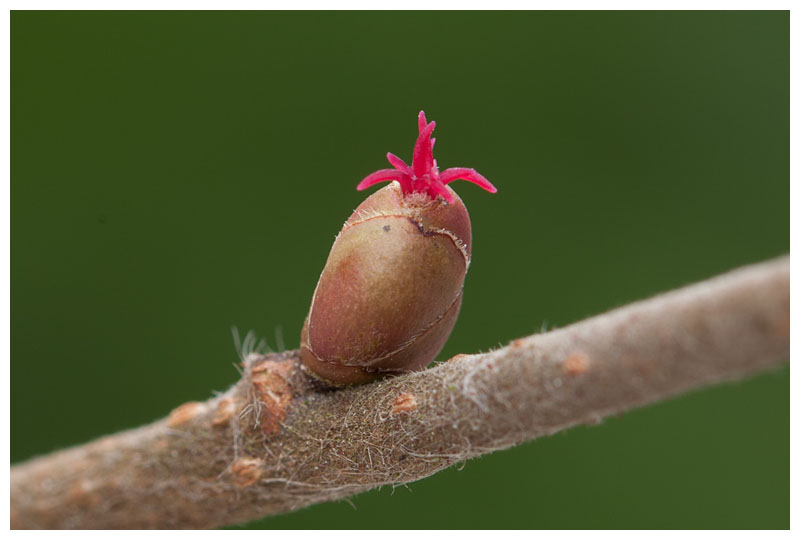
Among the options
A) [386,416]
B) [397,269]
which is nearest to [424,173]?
[397,269]

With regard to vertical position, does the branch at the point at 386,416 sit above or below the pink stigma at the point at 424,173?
below

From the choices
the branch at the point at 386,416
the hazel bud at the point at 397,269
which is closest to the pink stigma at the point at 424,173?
the hazel bud at the point at 397,269

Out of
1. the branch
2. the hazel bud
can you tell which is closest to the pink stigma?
the hazel bud

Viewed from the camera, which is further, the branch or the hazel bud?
the hazel bud

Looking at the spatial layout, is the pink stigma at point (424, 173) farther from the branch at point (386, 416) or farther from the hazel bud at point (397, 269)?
the branch at point (386, 416)

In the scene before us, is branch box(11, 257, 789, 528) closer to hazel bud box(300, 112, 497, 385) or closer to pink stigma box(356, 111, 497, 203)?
hazel bud box(300, 112, 497, 385)

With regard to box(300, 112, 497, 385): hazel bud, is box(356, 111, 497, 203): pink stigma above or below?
above
